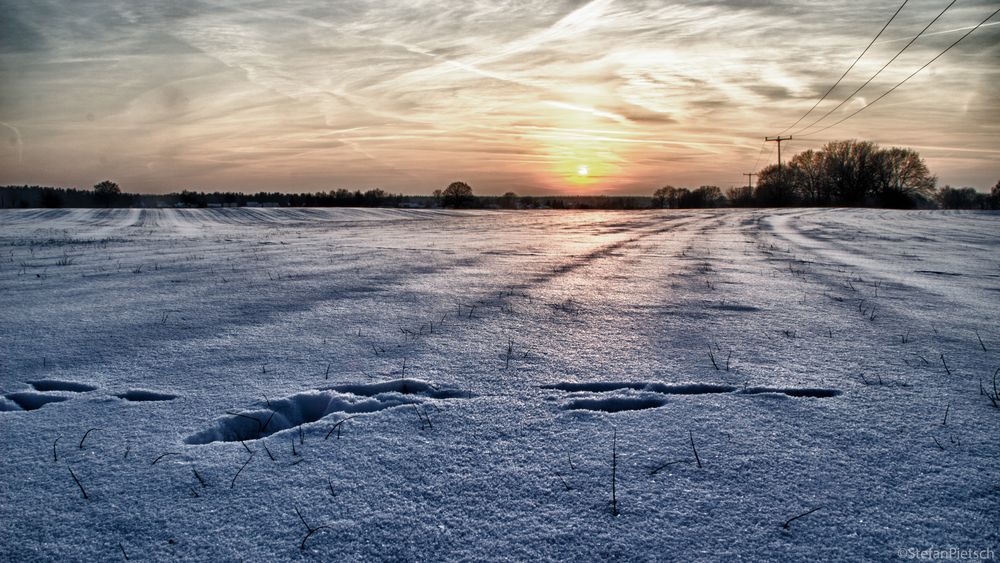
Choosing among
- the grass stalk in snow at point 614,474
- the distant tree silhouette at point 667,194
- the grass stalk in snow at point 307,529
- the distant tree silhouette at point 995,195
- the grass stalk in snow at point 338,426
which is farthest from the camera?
the distant tree silhouette at point 667,194

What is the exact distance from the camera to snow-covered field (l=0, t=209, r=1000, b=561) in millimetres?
1508

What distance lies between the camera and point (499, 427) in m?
2.17

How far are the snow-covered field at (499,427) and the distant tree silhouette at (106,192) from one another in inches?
2730

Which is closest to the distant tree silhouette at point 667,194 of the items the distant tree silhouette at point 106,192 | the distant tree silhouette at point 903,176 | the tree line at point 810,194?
the tree line at point 810,194

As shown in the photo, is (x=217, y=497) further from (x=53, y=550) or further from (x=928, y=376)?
(x=928, y=376)

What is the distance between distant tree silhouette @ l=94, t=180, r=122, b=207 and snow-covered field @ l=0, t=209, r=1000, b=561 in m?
69.3

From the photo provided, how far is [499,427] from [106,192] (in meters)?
83.6

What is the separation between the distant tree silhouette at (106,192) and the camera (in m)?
60.1

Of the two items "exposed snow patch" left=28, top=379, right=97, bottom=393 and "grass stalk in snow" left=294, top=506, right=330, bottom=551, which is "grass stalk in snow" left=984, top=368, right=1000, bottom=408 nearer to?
"grass stalk in snow" left=294, top=506, right=330, bottom=551

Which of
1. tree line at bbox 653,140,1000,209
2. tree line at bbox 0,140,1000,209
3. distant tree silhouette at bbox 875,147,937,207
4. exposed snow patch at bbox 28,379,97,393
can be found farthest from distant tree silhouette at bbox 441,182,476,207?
exposed snow patch at bbox 28,379,97,393

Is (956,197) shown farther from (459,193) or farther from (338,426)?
(338,426)

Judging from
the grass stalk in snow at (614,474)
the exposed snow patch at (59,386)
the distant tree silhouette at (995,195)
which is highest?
the distant tree silhouette at (995,195)

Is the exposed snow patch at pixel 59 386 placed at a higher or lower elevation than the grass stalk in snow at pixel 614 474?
higher

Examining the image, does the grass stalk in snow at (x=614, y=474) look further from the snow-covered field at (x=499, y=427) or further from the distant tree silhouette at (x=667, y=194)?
the distant tree silhouette at (x=667, y=194)
